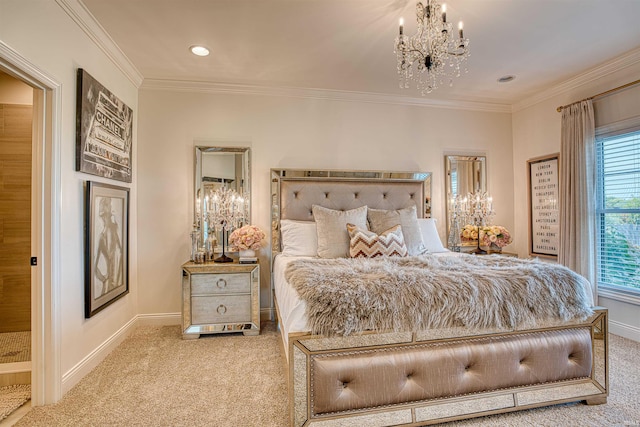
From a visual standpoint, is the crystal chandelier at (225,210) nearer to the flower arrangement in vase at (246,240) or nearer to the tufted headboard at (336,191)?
the flower arrangement in vase at (246,240)

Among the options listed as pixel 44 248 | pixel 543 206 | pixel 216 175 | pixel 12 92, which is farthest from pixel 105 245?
pixel 543 206

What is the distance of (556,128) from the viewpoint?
3.49 m

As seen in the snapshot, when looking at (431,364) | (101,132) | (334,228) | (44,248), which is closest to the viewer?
(431,364)

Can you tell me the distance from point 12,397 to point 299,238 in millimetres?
2329

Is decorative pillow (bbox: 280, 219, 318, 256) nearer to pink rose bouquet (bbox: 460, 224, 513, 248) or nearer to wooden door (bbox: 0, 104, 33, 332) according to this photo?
pink rose bouquet (bbox: 460, 224, 513, 248)

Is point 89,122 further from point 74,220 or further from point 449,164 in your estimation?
point 449,164

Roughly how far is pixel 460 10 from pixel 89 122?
2.89 m

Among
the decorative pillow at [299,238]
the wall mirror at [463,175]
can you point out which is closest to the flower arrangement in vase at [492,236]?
the wall mirror at [463,175]

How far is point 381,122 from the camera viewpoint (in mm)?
3715

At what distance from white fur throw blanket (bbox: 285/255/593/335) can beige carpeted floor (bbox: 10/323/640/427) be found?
559 millimetres

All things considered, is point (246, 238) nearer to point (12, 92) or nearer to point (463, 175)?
point (12, 92)

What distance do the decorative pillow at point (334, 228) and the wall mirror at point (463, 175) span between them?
139cm

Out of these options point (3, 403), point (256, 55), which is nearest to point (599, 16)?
point (256, 55)

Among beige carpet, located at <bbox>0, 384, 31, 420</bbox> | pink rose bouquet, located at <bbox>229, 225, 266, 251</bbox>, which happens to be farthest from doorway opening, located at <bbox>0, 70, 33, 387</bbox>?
pink rose bouquet, located at <bbox>229, 225, 266, 251</bbox>
